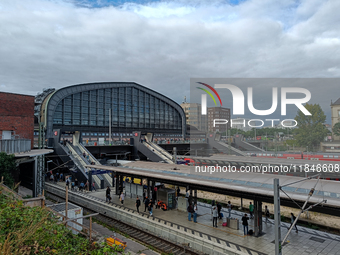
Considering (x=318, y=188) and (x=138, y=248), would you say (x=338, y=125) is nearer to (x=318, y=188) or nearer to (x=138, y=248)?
(x=318, y=188)

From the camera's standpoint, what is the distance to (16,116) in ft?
84.6

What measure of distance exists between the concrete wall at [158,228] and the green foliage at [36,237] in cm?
679

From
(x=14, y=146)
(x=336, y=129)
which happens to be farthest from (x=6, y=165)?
(x=336, y=129)

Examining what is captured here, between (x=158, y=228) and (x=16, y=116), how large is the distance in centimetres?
2041

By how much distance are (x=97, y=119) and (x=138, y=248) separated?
1992 inches

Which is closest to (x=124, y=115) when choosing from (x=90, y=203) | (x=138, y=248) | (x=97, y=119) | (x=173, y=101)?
(x=97, y=119)

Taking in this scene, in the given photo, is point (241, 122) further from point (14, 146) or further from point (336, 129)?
point (14, 146)

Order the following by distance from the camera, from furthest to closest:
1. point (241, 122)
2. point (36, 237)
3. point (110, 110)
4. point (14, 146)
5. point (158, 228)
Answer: point (110, 110) < point (241, 122) < point (14, 146) < point (158, 228) < point (36, 237)

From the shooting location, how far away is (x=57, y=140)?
35375 mm

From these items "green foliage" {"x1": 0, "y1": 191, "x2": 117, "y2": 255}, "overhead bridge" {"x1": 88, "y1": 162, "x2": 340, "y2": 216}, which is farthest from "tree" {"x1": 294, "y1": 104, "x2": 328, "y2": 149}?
"green foliage" {"x1": 0, "y1": 191, "x2": 117, "y2": 255}

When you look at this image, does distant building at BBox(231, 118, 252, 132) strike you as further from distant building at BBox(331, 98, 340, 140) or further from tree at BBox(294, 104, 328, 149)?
distant building at BBox(331, 98, 340, 140)

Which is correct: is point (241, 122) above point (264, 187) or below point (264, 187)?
above

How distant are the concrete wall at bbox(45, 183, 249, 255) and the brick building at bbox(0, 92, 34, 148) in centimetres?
932

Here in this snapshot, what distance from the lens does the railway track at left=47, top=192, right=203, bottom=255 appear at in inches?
502
